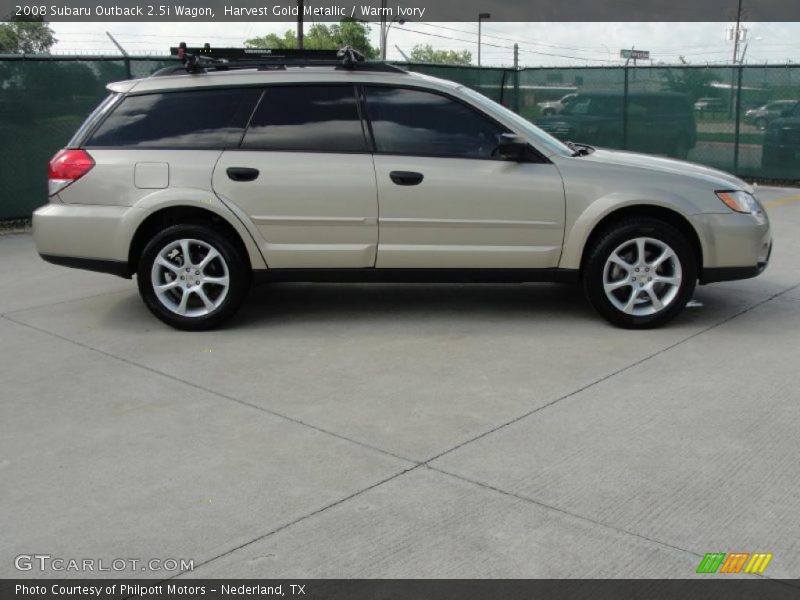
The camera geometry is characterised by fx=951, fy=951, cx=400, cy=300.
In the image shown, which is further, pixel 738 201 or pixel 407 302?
pixel 407 302

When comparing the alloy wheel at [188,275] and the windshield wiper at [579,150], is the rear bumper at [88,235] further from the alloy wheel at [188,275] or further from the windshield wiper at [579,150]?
the windshield wiper at [579,150]

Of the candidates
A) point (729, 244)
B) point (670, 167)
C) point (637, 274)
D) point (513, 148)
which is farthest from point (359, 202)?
point (729, 244)

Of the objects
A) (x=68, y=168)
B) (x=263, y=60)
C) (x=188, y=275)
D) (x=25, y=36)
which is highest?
(x=25, y=36)

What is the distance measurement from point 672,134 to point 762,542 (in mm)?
13550

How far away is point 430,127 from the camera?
6516mm

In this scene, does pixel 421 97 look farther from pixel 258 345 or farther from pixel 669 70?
pixel 669 70

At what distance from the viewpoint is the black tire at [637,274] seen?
6.39 meters

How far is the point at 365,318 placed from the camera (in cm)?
689

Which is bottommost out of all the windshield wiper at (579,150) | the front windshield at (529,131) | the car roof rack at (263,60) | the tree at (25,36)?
the windshield wiper at (579,150)

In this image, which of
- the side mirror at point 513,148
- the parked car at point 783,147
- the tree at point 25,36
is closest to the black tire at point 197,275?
the side mirror at point 513,148

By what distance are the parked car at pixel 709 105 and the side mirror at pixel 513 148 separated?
10589 mm
